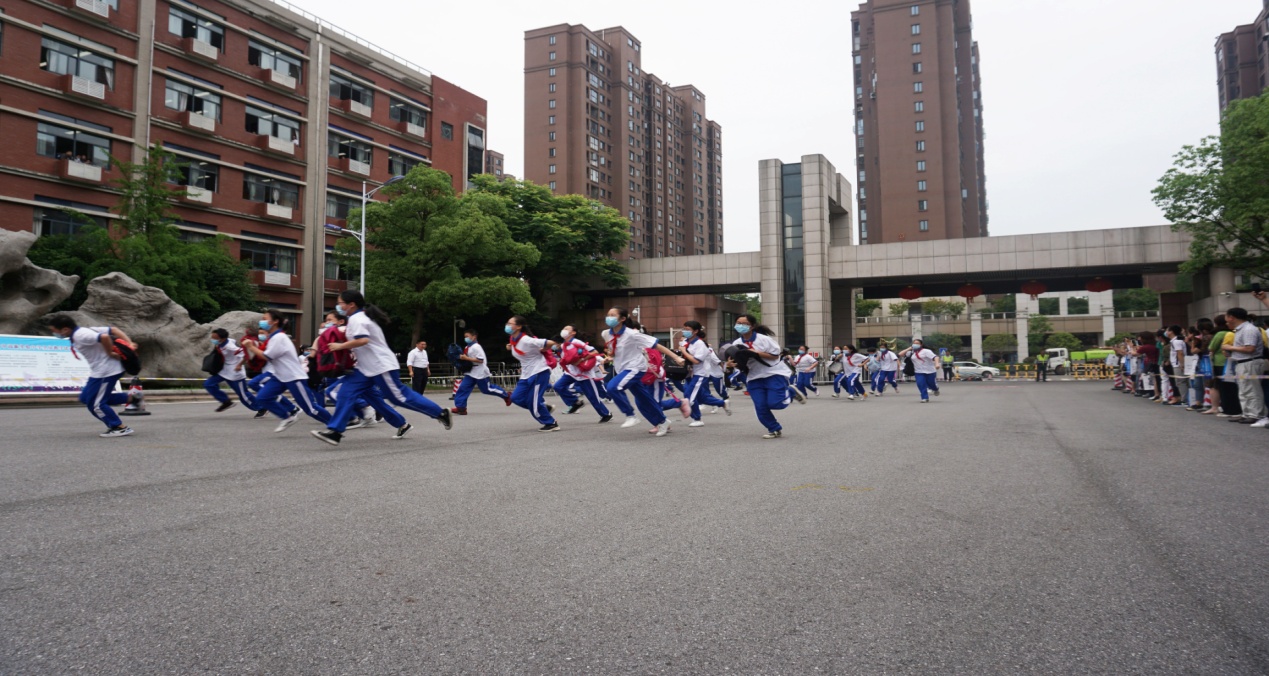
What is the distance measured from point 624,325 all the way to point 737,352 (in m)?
1.90

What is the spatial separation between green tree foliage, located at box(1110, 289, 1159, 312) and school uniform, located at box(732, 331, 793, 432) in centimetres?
9022

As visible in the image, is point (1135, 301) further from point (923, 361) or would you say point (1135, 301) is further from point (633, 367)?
point (633, 367)

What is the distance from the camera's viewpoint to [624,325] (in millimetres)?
11578

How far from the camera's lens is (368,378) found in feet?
29.8

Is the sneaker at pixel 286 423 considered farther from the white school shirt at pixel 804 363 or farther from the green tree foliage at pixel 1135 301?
the green tree foliage at pixel 1135 301

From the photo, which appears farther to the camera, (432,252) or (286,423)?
(432,252)

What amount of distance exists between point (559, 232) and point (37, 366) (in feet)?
85.7

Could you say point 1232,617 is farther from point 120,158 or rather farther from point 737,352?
point 120,158

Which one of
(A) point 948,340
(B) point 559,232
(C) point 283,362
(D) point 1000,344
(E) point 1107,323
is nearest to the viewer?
(C) point 283,362

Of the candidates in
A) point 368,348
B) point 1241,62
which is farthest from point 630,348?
point 1241,62

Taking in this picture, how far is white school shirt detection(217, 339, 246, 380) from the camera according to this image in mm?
13797

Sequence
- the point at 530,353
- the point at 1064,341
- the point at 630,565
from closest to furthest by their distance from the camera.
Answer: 1. the point at 630,565
2. the point at 530,353
3. the point at 1064,341

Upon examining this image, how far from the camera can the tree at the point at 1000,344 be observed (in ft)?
253

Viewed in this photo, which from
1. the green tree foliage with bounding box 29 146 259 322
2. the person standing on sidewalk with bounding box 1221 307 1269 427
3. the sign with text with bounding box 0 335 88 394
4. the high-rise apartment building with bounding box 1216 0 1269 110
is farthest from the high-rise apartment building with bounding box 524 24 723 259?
the person standing on sidewalk with bounding box 1221 307 1269 427
